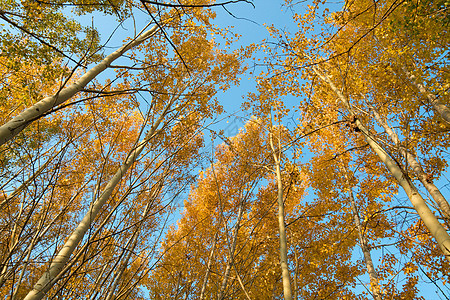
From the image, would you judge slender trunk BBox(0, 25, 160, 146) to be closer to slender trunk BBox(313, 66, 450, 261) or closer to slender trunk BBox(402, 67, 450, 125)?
slender trunk BBox(313, 66, 450, 261)

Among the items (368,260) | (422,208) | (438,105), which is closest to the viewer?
(422,208)

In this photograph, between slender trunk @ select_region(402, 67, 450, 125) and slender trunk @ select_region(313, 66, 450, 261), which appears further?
slender trunk @ select_region(402, 67, 450, 125)

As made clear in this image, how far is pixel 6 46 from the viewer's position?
4012 millimetres

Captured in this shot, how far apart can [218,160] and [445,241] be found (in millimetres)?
7171

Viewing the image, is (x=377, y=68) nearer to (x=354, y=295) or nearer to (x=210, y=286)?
(x=354, y=295)

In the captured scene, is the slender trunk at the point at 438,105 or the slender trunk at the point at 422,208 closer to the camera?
the slender trunk at the point at 422,208

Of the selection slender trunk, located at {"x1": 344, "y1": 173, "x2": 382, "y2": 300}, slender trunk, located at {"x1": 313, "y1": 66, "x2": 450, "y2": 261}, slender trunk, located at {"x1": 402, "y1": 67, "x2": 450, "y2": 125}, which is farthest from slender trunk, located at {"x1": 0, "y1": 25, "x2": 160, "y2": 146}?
slender trunk, located at {"x1": 402, "y1": 67, "x2": 450, "y2": 125}

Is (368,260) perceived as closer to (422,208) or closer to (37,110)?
(422,208)

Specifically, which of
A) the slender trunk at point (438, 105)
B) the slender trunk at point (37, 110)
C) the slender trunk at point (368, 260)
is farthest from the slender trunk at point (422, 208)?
the slender trunk at point (37, 110)

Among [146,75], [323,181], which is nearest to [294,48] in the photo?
[146,75]

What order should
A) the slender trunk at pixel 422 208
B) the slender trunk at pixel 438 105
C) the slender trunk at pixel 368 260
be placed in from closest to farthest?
the slender trunk at pixel 422 208 < the slender trunk at pixel 438 105 < the slender trunk at pixel 368 260

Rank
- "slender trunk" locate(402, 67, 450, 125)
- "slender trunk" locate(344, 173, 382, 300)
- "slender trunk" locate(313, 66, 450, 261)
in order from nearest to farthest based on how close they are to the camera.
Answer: "slender trunk" locate(313, 66, 450, 261) → "slender trunk" locate(402, 67, 450, 125) → "slender trunk" locate(344, 173, 382, 300)

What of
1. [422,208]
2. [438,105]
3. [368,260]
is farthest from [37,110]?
[368,260]

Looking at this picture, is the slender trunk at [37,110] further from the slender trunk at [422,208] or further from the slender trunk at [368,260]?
the slender trunk at [368,260]
